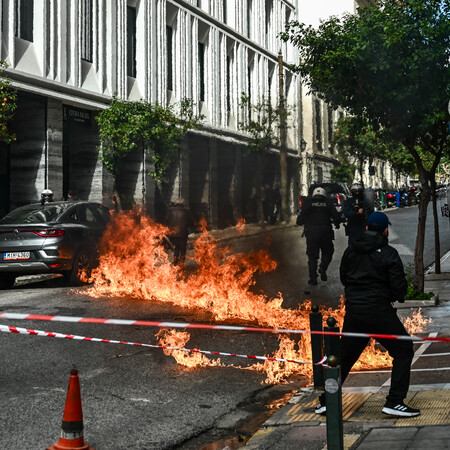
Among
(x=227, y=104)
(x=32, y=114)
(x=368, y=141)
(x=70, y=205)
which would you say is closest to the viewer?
(x=70, y=205)

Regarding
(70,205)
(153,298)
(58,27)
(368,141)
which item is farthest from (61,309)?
(368,141)

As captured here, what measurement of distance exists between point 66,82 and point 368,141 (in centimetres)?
3308

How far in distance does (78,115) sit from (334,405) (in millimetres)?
20761

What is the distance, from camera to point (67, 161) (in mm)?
24359

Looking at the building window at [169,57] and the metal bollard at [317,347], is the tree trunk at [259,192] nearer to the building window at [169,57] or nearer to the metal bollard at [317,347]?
the building window at [169,57]

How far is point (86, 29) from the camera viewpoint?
79.9 feet

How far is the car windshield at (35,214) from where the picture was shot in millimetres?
14008

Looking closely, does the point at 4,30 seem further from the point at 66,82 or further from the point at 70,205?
the point at 70,205

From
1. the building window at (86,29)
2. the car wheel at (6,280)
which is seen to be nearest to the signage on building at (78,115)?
the building window at (86,29)

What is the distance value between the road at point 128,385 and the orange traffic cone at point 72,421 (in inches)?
33.9

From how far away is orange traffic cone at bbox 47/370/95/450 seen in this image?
439 cm

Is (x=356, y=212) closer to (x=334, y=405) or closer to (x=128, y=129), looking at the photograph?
(x=334, y=405)

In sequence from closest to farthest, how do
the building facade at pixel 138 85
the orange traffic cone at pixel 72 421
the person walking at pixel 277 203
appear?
the orange traffic cone at pixel 72 421
the building facade at pixel 138 85
the person walking at pixel 277 203

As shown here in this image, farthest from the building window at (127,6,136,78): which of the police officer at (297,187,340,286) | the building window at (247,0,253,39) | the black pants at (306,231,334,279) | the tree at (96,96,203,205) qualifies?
the black pants at (306,231,334,279)
